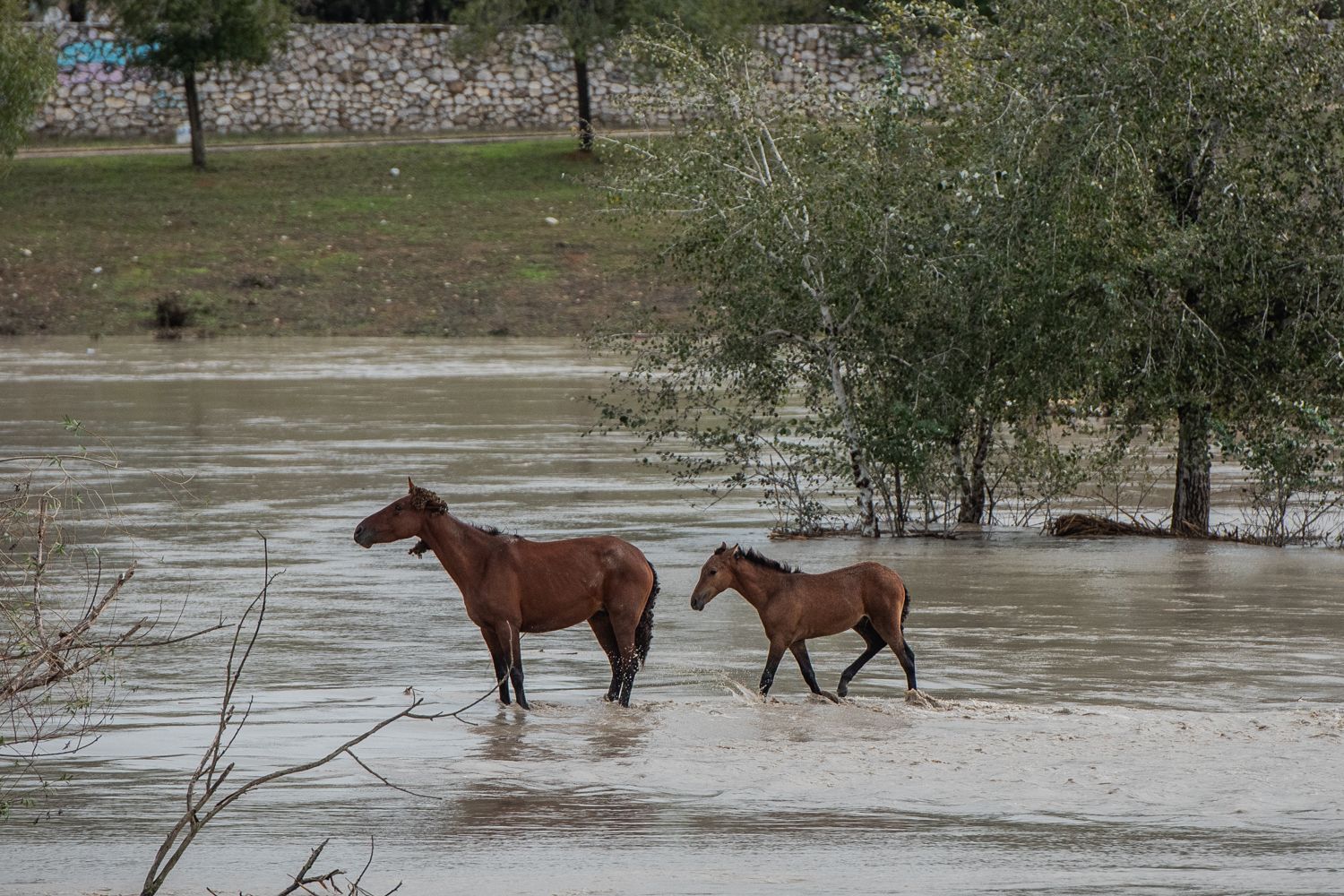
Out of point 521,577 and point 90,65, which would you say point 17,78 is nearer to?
point 90,65

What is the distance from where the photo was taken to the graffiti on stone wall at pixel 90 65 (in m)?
60.7

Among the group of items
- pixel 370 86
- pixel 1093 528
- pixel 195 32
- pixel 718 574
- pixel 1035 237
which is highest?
pixel 195 32

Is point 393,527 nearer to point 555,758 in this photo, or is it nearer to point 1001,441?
point 555,758

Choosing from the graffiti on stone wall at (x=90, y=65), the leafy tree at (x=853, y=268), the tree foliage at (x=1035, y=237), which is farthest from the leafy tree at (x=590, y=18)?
the tree foliage at (x=1035, y=237)


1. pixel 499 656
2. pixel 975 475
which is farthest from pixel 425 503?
pixel 975 475

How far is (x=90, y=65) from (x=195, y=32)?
8643 millimetres

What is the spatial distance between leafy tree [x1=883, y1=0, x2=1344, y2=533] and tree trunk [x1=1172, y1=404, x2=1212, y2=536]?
0.65m

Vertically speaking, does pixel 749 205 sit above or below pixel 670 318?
above

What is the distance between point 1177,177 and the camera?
18594mm

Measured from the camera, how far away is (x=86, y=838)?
28.7 ft

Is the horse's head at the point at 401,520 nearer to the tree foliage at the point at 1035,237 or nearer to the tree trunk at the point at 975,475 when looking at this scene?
the tree foliage at the point at 1035,237

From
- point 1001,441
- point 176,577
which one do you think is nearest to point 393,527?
point 176,577

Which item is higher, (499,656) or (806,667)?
(499,656)

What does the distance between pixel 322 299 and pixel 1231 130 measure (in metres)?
29.9
